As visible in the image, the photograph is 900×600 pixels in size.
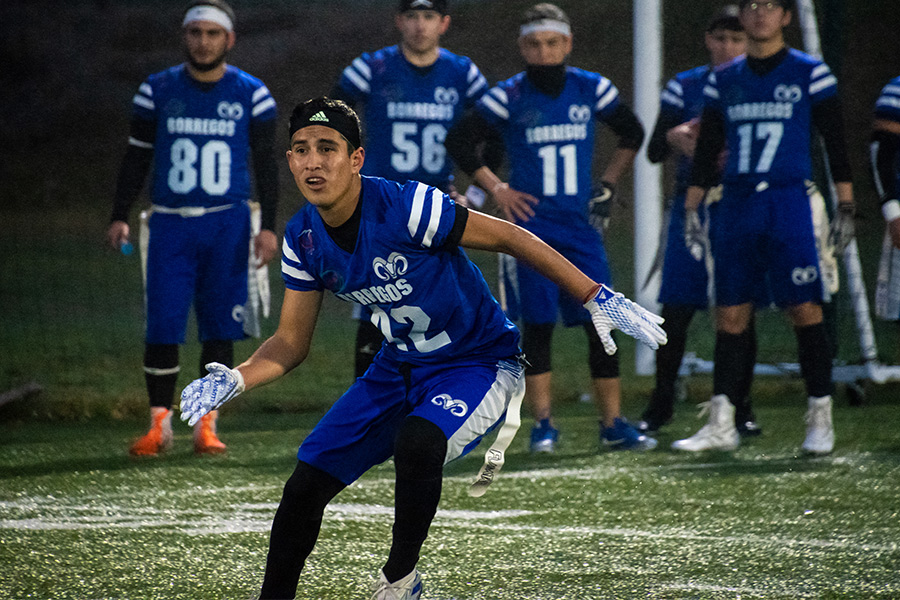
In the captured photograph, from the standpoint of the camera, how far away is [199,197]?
18.4 feet

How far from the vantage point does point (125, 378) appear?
→ 7066 mm

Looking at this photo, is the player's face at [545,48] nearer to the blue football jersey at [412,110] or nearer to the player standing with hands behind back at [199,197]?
the blue football jersey at [412,110]

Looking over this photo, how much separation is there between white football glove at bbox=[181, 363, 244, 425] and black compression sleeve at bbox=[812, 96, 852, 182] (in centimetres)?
354

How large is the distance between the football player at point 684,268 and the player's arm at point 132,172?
2.69 m

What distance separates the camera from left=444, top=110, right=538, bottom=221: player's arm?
565cm

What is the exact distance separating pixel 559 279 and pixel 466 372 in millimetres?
340

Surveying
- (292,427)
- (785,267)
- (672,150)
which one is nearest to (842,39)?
(672,150)

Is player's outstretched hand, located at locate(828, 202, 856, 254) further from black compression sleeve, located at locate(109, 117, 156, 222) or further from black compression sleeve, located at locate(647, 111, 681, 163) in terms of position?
black compression sleeve, located at locate(109, 117, 156, 222)

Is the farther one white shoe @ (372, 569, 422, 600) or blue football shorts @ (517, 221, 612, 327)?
blue football shorts @ (517, 221, 612, 327)

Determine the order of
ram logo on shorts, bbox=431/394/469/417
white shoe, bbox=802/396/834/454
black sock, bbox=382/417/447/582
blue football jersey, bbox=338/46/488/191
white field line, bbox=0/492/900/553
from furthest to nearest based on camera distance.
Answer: blue football jersey, bbox=338/46/488/191, white shoe, bbox=802/396/834/454, white field line, bbox=0/492/900/553, ram logo on shorts, bbox=431/394/469/417, black sock, bbox=382/417/447/582

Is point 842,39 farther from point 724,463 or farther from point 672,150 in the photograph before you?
point 724,463

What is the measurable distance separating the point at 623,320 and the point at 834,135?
300 centimetres

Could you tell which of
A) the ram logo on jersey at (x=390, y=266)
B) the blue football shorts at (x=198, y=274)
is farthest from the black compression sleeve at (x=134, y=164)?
the ram logo on jersey at (x=390, y=266)

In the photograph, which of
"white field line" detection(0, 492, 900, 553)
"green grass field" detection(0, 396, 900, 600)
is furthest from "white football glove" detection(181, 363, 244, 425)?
"white field line" detection(0, 492, 900, 553)
